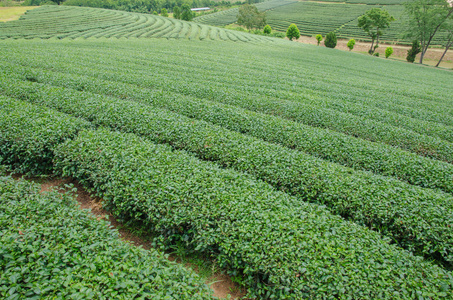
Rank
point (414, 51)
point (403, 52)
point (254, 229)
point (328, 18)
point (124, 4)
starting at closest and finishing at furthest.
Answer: point (254, 229), point (414, 51), point (403, 52), point (124, 4), point (328, 18)

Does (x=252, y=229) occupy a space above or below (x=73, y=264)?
above

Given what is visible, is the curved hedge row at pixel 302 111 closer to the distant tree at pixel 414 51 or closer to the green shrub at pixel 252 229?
the green shrub at pixel 252 229

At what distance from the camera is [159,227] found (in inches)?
210

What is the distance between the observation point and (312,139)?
9.26 meters

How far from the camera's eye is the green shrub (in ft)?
13.4

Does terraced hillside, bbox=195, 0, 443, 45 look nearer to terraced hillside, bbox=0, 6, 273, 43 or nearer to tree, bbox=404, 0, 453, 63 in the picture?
tree, bbox=404, 0, 453, 63

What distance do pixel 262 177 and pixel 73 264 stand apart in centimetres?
485

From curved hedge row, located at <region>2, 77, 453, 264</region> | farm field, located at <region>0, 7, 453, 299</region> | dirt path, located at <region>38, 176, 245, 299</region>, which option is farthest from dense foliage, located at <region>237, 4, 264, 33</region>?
dirt path, located at <region>38, 176, 245, 299</region>

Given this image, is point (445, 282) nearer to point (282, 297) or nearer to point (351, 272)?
point (351, 272)

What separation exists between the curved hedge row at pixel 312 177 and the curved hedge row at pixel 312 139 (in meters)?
1.29

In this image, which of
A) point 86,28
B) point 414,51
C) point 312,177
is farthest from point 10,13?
point 414,51

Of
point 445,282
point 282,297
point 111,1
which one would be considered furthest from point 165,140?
point 111,1

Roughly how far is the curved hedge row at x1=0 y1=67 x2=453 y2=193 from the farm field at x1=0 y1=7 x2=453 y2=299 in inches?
2.0

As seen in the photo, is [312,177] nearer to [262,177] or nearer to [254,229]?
[262,177]
